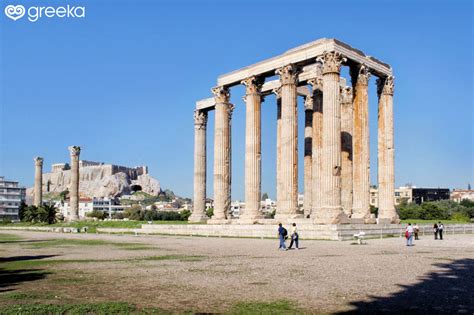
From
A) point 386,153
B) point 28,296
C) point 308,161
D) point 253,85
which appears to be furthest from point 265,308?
point 308,161

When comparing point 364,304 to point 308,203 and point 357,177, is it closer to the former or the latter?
point 357,177

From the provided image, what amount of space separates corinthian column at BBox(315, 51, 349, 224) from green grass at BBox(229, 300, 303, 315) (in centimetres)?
2850

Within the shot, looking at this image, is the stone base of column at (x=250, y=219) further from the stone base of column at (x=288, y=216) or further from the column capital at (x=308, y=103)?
the column capital at (x=308, y=103)

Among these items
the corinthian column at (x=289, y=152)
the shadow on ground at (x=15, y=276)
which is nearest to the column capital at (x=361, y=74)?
the corinthian column at (x=289, y=152)

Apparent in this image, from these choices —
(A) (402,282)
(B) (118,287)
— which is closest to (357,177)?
(A) (402,282)

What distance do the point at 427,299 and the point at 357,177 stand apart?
34411 millimetres

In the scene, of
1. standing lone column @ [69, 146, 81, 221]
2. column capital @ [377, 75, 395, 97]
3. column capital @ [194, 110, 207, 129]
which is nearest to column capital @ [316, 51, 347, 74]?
column capital @ [377, 75, 395, 97]

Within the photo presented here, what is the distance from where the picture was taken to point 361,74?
147 feet

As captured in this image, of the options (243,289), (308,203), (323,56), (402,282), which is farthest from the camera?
(308,203)

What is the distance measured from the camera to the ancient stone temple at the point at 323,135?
4012cm

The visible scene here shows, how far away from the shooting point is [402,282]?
1413 cm

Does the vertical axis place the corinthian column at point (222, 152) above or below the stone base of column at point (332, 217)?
above

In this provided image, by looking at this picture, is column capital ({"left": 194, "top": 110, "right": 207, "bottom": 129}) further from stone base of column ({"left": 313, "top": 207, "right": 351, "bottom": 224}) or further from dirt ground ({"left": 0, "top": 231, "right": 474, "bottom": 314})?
dirt ground ({"left": 0, "top": 231, "right": 474, "bottom": 314})

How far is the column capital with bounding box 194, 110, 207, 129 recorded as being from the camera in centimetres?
6519
